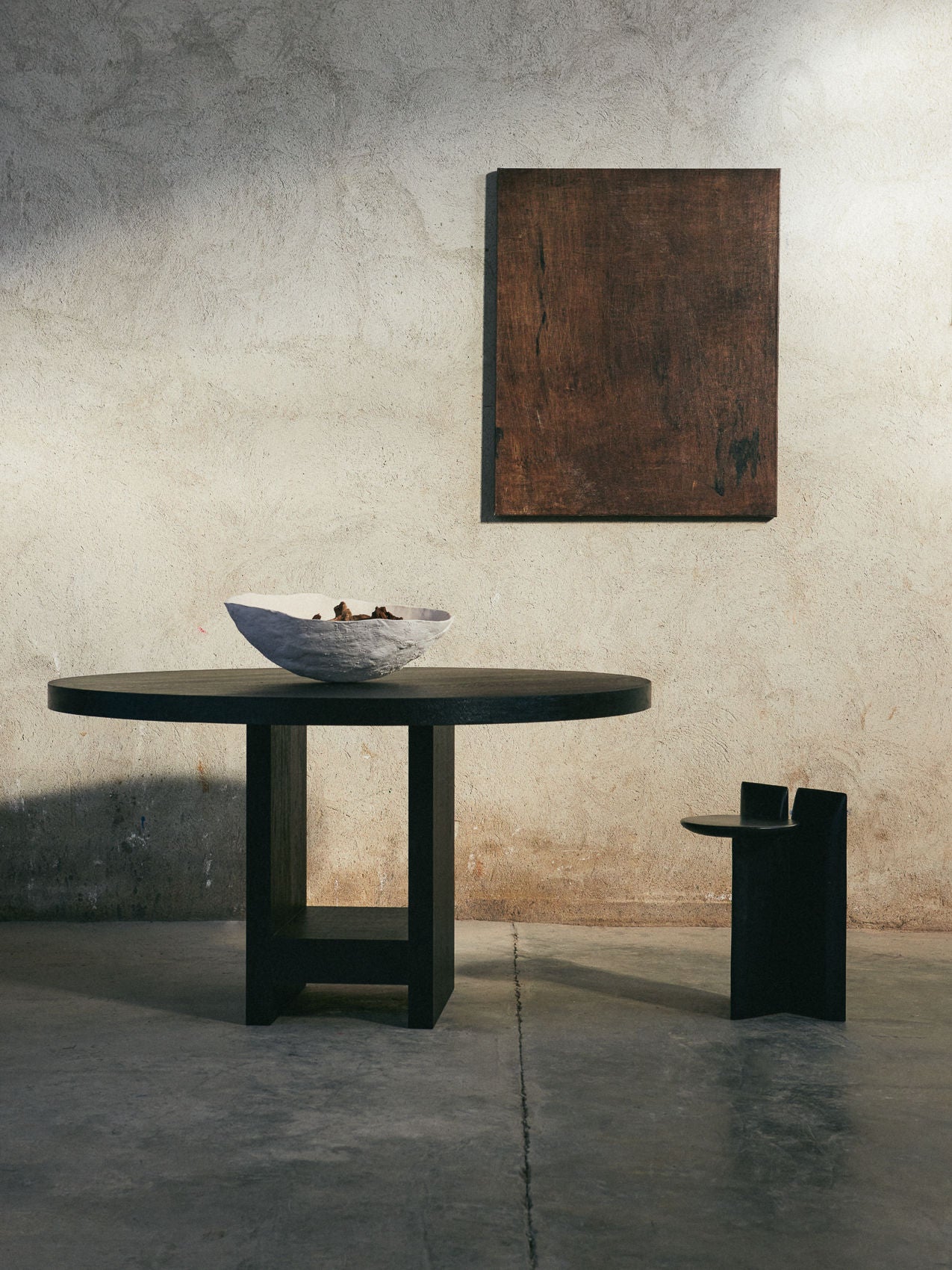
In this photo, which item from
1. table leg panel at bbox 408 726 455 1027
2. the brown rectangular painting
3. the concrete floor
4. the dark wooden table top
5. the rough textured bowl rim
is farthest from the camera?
the brown rectangular painting

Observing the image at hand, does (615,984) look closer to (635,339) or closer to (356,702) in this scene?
(356,702)

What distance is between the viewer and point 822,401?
3.32 m

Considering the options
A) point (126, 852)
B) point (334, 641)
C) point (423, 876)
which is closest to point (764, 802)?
point (423, 876)

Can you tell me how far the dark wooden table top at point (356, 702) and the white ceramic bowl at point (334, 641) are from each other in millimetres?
36

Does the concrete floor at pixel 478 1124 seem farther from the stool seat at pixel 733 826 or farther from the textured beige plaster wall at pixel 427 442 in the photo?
the textured beige plaster wall at pixel 427 442

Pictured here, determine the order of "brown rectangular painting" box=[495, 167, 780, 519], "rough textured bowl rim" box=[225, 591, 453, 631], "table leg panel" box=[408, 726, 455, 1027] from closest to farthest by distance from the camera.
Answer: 1. "rough textured bowl rim" box=[225, 591, 453, 631]
2. "table leg panel" box=[408, 726, 455, 1027]
3. "brown rectangular painting" box=[495, 167, 780, 519]

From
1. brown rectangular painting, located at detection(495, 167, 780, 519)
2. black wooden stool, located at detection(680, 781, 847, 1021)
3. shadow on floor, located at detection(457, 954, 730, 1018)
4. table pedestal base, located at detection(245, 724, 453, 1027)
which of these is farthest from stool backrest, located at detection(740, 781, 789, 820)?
brown rectangular painting, located at detection(495, 167, 780, 519)

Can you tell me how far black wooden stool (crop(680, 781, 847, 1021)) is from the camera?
8.17ft

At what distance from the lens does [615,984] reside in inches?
108

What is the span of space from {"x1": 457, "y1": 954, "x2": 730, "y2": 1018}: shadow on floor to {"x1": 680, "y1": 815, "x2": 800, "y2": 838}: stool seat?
0.39 metres

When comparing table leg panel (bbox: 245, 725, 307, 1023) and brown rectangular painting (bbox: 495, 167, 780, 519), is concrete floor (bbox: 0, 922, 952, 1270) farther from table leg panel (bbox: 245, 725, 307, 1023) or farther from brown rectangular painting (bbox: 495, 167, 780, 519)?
brown rectangular painting (bbox: 495, 167, 780, 519)

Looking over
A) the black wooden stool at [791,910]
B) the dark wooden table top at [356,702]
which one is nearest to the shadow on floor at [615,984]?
the black wooden stool at [791,910]

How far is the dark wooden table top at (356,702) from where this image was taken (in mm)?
1962

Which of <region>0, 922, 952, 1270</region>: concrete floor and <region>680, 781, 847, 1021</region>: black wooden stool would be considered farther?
<region>680, 781, 847, 1021</region>: black wooden stool
